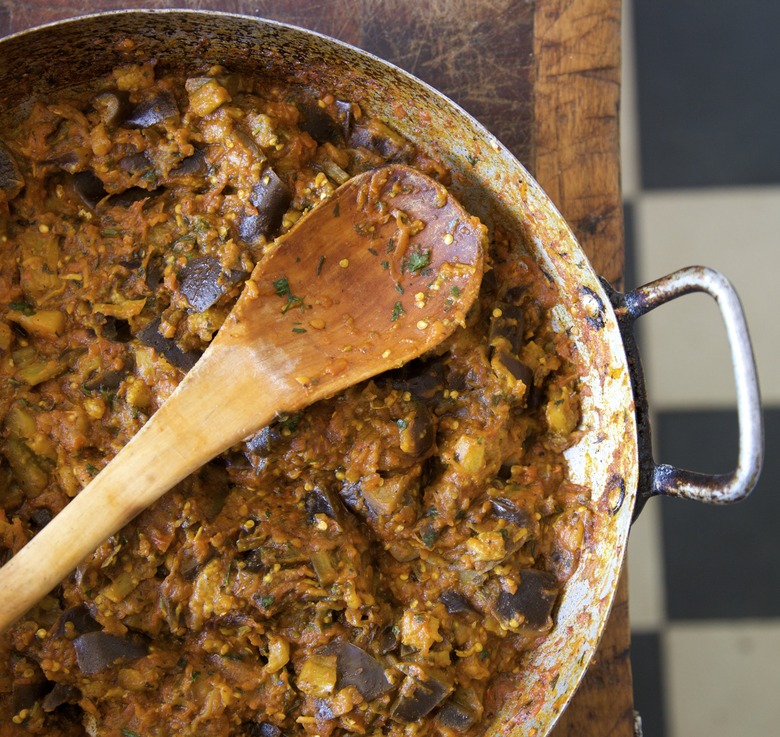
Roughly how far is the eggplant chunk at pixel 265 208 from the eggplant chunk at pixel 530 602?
1293 mm

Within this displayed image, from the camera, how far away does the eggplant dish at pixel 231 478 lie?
226cm

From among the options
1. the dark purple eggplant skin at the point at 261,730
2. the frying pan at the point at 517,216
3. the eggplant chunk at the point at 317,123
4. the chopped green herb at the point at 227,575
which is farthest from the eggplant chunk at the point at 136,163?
the dark purple eggplant skin at the point at 261,730

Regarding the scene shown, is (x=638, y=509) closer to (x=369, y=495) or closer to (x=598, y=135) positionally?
(x=369, y=495)

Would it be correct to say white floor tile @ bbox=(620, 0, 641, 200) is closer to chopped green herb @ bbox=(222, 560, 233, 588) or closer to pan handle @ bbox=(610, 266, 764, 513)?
pan handle @ bbox=(610, 266, 764, 513)

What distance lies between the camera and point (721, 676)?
151 inches

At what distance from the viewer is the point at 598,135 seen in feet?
9.03

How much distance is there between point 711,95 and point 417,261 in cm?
243

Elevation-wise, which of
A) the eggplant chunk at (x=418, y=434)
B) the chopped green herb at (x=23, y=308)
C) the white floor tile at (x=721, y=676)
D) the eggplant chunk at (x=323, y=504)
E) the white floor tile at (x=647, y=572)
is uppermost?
the chopped green herb at (x=23, y=308)

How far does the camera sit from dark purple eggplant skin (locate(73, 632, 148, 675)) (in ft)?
7.15

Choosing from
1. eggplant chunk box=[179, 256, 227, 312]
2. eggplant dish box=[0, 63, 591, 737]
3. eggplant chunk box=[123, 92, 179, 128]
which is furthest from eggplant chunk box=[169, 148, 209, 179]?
eggplant chunk box=[179, 256, 227, 312]

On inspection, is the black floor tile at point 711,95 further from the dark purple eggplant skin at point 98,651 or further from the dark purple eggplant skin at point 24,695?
the dark purple eggplant skin at point 24,695

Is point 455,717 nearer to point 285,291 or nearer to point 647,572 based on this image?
point 285,291

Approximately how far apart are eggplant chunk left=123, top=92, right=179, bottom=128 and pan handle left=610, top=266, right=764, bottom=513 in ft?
4.70

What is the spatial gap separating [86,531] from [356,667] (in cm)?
85
